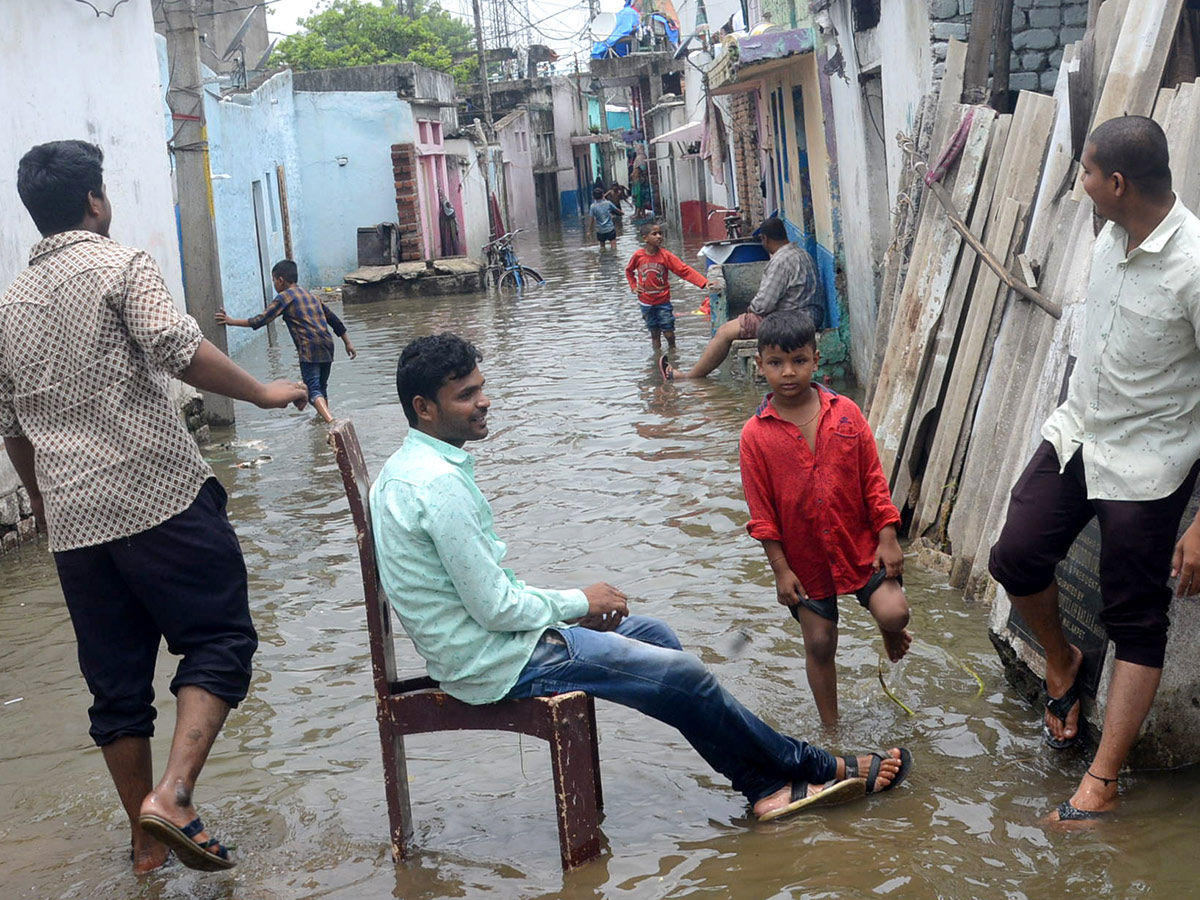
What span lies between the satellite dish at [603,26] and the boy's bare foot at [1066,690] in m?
37.1

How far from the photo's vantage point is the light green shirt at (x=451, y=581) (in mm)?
3449

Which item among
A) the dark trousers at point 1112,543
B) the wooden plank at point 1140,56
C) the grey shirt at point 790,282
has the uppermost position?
the wooden plank at point 1140,56

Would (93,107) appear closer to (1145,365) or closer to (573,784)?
(573,784)

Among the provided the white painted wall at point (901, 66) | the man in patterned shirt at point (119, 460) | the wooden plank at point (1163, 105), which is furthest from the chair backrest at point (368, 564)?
the white painted wall at point (901, 66)

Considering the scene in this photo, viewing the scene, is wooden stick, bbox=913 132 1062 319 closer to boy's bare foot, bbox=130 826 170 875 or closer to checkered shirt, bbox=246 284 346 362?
boy's bare foot, bbox=130 826 170 875

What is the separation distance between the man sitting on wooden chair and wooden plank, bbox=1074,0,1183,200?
2.58m

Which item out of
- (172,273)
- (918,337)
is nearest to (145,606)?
(918,337)

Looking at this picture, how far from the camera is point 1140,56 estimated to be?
4.67 meters

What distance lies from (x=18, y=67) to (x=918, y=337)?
5950 millimetres

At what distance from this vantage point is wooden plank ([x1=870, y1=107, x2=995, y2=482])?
6.36 m

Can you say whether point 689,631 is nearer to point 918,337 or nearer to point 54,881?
point 918,337

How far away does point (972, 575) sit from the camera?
223 inches

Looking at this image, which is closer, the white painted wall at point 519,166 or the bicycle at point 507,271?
the bicycle at point 507,271

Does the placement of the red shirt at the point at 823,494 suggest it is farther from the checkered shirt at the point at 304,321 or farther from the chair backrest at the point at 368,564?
the checkered shirt at the point at 304,321
